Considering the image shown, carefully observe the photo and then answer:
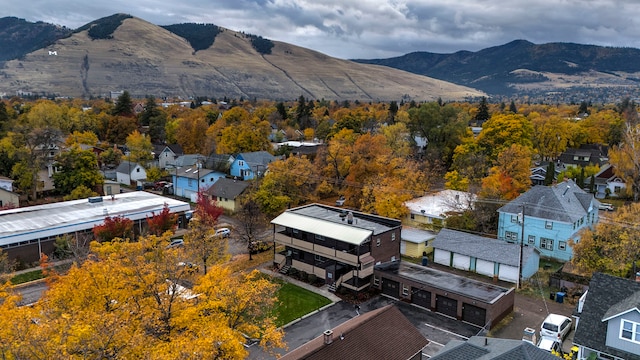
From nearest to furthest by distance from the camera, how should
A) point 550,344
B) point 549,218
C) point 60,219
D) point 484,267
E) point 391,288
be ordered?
point 550,344 → point 391,288 → point 484,267 → point 549,218 → point 60,219

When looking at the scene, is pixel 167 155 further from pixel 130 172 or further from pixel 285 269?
pixel 285 269

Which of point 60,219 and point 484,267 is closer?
point 484,267

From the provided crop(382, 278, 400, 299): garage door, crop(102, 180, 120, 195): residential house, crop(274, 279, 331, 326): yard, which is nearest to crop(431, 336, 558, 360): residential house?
crop(274, 279, 331, 326): yard

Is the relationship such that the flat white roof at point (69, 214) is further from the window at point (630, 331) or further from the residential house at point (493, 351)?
the window at point (630, 331)

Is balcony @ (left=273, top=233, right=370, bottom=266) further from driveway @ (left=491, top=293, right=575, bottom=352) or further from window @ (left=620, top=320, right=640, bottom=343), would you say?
window @ (left=620, top=320, right=640, bottom=343)

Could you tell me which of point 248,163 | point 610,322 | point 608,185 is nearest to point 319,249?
point 610,322

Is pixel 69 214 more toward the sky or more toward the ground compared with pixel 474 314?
more toward the sky

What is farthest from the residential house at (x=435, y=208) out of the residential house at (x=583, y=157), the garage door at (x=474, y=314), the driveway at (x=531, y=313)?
the residential house at (x=583, y=157)
